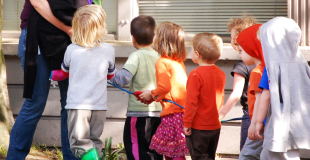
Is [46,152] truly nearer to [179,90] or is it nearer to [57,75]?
[57,75]

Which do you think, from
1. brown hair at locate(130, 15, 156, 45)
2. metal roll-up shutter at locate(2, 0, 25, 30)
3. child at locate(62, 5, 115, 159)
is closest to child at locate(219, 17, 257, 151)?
brown hair at locate(130, 15, 156, 45)

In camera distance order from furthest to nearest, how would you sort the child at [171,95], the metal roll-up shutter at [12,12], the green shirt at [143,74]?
the metal roll-up shutter at [12,12] < the green shirt at [143,74] < the child at [171,95]

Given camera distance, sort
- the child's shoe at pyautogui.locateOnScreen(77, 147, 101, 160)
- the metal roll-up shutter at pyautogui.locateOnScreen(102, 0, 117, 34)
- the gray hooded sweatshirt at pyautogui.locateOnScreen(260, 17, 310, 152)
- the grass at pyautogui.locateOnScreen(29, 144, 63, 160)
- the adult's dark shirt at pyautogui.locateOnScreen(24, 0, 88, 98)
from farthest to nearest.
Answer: the metal roll-up shutter at pyautogui.locateOnScreen(102, 0, 117, 34) → the grass at pyautogui.locateOnScreen(29, 144, 63, 160) → the adult's dark shirt at pyautogui.locateOnScreen(24, 0, 88, 98) → the child's shoe at pyautogui.locateOnScreen(77, 147, 101, 160) → the gray hooded sweatshirt at pyautogui.locateOnScreen(260, 17, 310, 152)

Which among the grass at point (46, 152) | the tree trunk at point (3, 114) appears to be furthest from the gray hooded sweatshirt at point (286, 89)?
the tree trunk at point (3, 114)

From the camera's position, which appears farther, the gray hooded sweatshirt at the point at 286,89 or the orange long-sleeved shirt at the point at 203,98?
the orange long-sleeved shirt at the point at 203,98

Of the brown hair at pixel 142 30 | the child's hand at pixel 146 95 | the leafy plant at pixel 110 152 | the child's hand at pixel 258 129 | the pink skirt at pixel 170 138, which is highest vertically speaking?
the brown hair at pixel 142 30

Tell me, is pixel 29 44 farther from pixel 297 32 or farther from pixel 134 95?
pixel 297 32

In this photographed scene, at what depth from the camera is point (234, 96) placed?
3.00m

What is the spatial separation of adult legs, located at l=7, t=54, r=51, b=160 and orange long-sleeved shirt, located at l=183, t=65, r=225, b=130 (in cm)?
126

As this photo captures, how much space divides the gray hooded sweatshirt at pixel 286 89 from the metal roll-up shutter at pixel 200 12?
7.30ft

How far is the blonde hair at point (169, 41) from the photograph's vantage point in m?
3.11

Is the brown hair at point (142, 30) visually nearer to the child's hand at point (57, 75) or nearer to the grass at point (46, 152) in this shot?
the child's hand at point (57, 75)

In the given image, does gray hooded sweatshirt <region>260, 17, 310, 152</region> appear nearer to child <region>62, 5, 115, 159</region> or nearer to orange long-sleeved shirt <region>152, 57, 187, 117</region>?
orange long-sleeved shirt <region>152, 57, 187, 117</region>

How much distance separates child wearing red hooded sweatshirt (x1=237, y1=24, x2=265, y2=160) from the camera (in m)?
2.52
